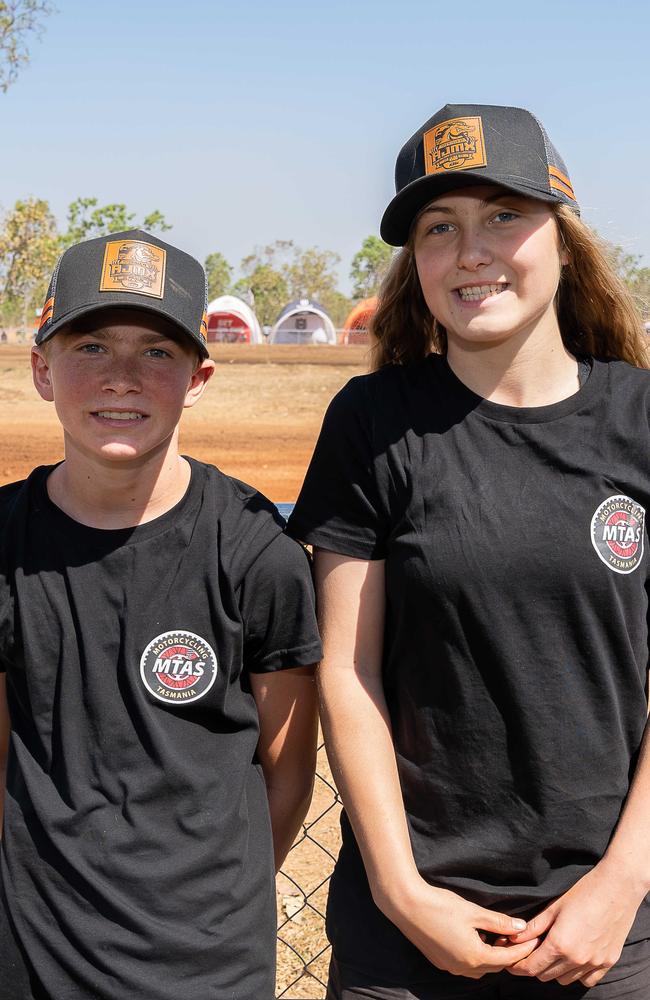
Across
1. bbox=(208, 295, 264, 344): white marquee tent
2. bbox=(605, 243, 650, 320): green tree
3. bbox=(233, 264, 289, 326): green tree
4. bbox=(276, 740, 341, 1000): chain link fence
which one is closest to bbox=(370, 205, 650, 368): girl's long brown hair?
bbox=(605, 243, 650, 320): green tree

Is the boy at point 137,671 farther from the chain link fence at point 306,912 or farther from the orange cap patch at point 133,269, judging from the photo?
the chain link fence at point 306,912

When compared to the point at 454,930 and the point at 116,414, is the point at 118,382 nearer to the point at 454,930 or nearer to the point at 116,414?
the point at 116,414

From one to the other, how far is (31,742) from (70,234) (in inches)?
1935

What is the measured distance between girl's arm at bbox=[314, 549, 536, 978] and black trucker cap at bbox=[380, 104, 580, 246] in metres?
0.68

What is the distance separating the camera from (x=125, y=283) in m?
1.91

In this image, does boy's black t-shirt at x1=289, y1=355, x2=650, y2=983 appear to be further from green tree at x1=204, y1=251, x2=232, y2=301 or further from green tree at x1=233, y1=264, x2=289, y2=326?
green tree at x1=204, y1=251, x2=232, y2=301

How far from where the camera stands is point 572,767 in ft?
5.81

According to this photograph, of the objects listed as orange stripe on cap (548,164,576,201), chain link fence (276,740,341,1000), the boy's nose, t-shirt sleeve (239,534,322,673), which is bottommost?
chain link fence (276,740,341,1000)

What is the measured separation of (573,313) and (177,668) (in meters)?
1.04

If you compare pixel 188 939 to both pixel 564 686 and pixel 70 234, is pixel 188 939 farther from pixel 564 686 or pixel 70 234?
pixel 70 234

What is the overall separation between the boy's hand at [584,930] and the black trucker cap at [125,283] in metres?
1.20

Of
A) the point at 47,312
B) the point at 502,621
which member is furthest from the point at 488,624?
the point at 47,312

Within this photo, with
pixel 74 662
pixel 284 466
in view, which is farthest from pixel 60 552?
pixel 284 466

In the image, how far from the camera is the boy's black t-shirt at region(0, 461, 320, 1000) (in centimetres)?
175
